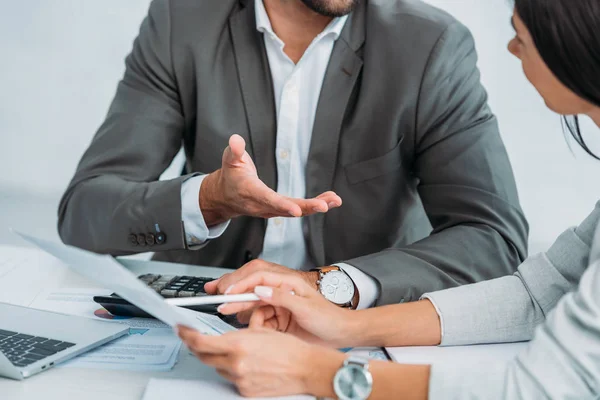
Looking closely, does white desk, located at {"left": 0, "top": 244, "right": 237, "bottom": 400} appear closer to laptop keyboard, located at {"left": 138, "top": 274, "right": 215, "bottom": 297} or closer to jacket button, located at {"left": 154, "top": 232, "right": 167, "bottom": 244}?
laptop keyboard, located at {"left": 138, "top": 274, "right": 215, "bottom": 297}

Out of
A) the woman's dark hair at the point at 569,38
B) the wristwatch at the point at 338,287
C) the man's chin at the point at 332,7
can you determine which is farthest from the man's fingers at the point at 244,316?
the man's chin at the point at 332,7

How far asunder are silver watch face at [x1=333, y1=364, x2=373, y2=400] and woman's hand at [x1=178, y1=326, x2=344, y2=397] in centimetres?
1

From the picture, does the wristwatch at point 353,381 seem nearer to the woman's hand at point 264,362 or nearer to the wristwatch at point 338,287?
the woman's hand at point 264,362

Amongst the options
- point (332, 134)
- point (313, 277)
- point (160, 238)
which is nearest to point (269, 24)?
point (332, 134)

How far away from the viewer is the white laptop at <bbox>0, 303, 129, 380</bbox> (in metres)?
0.93

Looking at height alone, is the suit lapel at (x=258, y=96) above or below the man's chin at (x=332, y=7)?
below

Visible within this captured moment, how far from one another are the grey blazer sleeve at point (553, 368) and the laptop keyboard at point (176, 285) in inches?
18.3

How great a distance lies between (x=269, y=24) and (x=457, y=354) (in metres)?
0.95

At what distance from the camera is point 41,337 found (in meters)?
1.02

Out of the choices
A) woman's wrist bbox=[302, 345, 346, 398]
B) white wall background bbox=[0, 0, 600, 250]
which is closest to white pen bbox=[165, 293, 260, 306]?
woman's wrist bbox=[302, 345, 346, 398]

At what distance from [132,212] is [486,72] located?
1.96 meters

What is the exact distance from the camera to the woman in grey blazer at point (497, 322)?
0.83 metres

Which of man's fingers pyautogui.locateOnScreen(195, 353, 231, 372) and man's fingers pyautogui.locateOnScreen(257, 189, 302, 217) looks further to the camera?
man's fingers pyautogui.locateOnScreen(257, 189, 302, 217)

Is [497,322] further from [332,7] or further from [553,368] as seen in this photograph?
[332,7]
